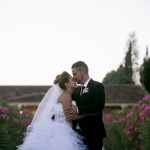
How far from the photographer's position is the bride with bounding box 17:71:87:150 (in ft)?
23.4

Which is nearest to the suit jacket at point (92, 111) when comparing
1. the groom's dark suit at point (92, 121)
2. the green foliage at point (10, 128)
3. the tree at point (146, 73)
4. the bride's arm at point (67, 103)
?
the groom's dark suit at point (92, 121)

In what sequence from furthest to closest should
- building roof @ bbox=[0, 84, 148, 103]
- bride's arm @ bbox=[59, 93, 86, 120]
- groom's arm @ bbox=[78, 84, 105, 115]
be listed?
building roof @ bbox=[0, 84, 148, 103] → bride's arm @ bbox=[59, 93, 86, 120] → groom's arm @ bbox=[78, 84, 105, 115]

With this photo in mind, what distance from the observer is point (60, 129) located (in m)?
7.39

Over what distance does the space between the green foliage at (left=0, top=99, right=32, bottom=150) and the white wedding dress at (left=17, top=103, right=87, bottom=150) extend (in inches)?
113

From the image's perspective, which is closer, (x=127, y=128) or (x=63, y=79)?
(x=63, y=79)

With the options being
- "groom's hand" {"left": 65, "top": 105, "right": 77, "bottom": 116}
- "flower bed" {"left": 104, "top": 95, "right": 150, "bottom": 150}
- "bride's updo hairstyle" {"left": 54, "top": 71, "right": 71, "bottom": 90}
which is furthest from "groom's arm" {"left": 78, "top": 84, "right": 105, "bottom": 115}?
"flower bed" {"left": 104, "top": 95, "right": 150, "bottom": 150}

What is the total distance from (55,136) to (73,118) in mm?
404

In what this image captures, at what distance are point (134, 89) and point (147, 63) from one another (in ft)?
19.8

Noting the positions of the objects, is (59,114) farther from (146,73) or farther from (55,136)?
(146,73)

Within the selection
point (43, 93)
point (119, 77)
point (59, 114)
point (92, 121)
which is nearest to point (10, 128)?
point (59, 114)

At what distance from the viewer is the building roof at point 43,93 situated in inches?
1909

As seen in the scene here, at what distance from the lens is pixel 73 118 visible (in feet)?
23.8

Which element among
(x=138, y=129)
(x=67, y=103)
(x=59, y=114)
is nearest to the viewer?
(x=67, y=103)

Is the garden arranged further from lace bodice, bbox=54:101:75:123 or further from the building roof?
the building roof
